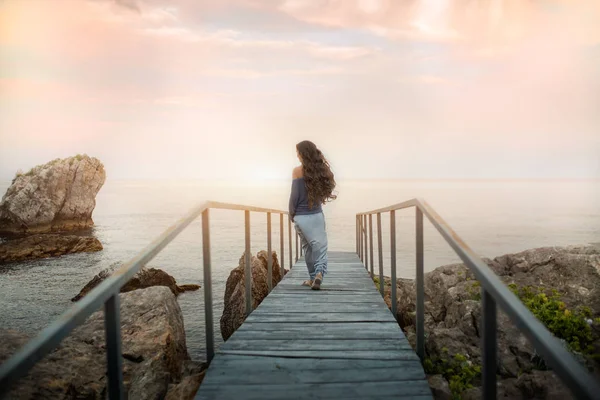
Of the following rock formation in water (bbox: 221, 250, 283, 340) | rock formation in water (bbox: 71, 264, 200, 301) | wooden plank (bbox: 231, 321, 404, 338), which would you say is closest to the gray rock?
wooden plank (bbox: 231, 321, 404, 338)

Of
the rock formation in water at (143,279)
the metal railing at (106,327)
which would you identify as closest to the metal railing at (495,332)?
the metal railing at (106,327)

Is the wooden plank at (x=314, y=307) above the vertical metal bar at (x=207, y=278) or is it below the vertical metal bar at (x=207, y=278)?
below

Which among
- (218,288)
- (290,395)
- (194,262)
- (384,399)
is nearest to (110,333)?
(290,395)

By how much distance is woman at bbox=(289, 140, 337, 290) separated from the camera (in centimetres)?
518

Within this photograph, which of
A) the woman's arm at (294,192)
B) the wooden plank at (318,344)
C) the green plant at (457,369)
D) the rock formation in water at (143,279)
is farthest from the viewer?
the rock formation in water at (143,279)

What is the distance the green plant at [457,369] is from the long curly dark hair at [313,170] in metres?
2.28

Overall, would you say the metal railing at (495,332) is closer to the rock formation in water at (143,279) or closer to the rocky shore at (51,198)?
the rock formation in water at (143,279)

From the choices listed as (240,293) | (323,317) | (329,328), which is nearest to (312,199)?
(323,317)

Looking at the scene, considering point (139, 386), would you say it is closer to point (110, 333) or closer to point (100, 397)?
point (100, 397)

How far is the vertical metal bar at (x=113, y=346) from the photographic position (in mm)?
1690

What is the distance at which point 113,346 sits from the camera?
1700mm

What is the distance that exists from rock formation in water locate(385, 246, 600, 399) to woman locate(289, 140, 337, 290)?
1437 mm


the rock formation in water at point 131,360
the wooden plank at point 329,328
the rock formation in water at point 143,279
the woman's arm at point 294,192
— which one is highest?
the woman's arm at point 294,192

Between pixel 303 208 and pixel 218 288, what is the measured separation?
11955 mm
